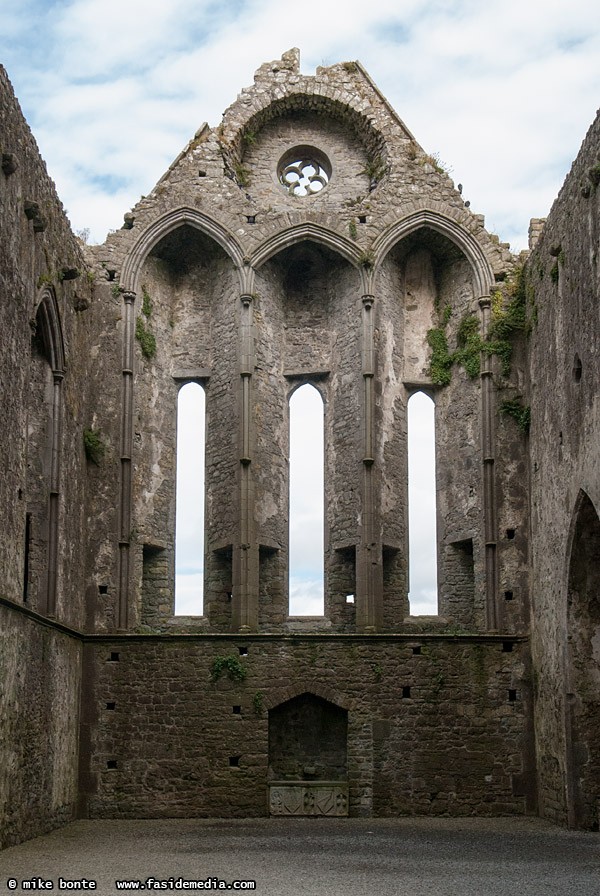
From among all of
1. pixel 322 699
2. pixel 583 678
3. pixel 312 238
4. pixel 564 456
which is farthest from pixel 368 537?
pixel 312 238

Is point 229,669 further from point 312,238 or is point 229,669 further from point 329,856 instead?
point 312,238

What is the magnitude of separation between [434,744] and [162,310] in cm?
829

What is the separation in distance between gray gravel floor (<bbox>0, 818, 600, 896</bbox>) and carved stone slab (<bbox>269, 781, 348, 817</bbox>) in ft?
1.17

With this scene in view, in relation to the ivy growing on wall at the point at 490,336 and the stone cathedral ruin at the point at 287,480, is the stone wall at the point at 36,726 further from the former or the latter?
the ivy growing on wall at the point at 490,336

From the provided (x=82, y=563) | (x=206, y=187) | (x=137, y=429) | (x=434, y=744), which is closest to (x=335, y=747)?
(x=434, y=744)

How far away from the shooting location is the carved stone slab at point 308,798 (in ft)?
54.4

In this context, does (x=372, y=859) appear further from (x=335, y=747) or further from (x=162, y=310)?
(x=162, y=310)

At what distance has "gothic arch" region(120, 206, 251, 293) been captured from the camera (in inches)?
766

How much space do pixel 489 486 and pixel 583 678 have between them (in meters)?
3.95

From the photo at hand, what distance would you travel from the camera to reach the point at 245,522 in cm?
1845

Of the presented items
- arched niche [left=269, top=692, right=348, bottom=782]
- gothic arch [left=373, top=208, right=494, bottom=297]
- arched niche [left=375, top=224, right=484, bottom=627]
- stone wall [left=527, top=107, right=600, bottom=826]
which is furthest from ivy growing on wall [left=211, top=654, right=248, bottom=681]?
gothic arch [left=373, top=208, right=494, bottom=297]

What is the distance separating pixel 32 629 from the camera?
47.1 ft

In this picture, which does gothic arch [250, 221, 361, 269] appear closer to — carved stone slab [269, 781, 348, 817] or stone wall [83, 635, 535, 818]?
stone wall [83, 635, 535, 818]

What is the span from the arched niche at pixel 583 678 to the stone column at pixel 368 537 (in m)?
3.67
